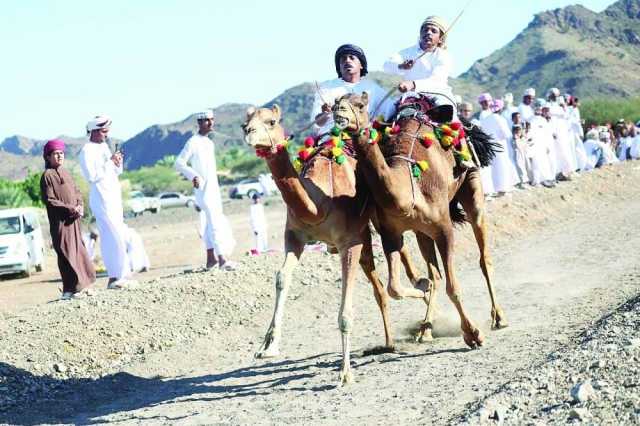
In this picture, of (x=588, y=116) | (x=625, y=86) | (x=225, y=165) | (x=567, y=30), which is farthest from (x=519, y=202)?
(x=567, y=30)

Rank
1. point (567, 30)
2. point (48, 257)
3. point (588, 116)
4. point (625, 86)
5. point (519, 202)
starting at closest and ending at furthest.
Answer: point (519, 202), point (48, 257), point (588, 116), point (625, 86), point (567, 30)

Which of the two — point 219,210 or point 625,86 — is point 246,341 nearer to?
point 219,210

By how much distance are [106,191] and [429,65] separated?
17.0ft

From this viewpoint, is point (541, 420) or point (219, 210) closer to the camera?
point (541, 420)

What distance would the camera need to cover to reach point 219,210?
15773mm

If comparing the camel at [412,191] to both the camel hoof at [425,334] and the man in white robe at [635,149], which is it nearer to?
the camel hoof at [425,334]

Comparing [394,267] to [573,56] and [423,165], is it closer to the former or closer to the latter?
[423,165]

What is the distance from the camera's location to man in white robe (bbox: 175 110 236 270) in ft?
50.5

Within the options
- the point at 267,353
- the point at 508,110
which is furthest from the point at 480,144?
the point at 508,110

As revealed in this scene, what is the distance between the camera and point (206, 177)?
1552cm

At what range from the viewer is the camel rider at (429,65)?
35.9ft

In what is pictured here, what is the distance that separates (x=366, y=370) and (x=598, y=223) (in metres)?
11.2

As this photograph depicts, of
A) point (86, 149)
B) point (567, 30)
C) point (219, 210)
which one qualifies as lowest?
point (219, 210)

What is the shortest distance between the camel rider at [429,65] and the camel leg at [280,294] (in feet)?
8.04
